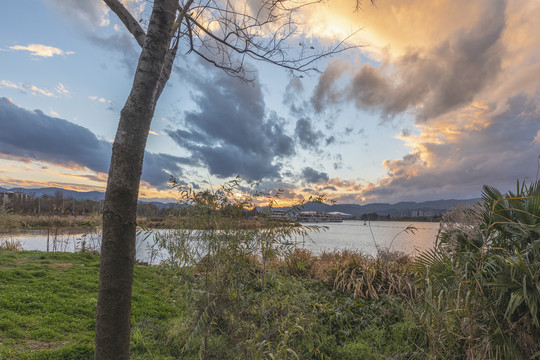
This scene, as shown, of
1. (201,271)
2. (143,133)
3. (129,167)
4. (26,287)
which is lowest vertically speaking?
(26,287)

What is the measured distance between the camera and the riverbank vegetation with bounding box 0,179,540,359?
112 inches

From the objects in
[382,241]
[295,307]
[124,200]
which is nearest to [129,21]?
[124,200]

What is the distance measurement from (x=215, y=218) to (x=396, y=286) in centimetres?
467

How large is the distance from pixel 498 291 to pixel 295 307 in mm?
2194

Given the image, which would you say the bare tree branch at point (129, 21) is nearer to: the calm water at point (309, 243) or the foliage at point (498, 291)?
the calm water at point (309, 243)

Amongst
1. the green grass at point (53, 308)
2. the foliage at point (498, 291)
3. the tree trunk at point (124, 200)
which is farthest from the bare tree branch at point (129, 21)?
the foliage at point (498, 291)

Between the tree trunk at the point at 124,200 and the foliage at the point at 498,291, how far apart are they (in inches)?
94.6

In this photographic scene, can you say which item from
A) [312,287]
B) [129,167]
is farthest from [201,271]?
[312,287]

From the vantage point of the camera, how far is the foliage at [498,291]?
267 centimetres

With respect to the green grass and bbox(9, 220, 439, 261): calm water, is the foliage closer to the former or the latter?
bbox(9, 220, 439, 261): calm water

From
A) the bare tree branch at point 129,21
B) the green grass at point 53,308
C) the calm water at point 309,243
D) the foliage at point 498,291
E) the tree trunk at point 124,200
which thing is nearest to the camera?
the tree trunk at point 124,200

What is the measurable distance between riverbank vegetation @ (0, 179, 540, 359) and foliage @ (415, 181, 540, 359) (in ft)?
0.04

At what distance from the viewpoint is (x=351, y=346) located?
13.0 ft

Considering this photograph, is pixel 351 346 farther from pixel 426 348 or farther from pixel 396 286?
pixel 396 286
